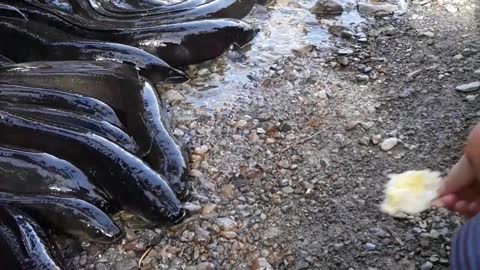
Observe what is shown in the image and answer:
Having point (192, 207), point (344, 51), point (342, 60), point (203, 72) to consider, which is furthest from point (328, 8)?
point (192, 207)

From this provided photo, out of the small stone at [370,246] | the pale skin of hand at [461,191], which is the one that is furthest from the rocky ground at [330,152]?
the pale skin of hand at [461,191]

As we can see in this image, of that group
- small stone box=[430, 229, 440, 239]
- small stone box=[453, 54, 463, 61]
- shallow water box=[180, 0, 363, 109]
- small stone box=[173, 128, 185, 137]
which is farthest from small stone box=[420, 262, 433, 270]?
small stone box=[453, 54, 463, 61]

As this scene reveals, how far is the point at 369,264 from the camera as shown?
104 inches

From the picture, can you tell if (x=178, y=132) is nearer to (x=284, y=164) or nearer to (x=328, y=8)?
(x=284, y=164)

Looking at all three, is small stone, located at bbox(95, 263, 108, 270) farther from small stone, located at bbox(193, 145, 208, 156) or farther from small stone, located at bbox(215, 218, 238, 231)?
small stone, located at bbox(193, 145, 208, 156)

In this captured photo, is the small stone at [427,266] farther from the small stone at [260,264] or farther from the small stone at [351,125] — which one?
the small stone at [351,125]

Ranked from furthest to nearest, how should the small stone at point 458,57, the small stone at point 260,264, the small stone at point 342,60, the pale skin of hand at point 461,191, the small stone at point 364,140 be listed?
1. the small stone at point 342,60
2. the small stone at point 458,57
3. the small stone at point 364,140
4. the small stone at point 260,264
5. the pale skin of hand at point 461,191

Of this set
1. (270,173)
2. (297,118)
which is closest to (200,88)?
(297,118)

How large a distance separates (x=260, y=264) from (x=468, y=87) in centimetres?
152

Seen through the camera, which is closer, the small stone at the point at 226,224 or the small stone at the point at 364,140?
the small stone at the point at 226,224

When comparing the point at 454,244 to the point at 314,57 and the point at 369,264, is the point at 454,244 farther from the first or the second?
the point at 314,57

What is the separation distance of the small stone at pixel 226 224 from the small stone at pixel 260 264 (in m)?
0.21

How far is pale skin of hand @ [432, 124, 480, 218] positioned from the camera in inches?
73.5

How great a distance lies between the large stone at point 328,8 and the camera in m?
4.40
